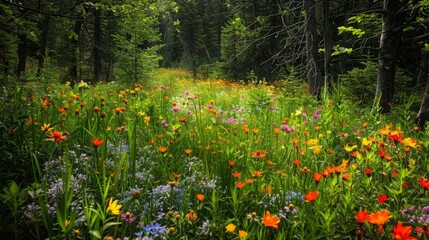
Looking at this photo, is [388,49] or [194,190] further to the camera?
[388,49]

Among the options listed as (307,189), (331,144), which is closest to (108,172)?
(307,189)

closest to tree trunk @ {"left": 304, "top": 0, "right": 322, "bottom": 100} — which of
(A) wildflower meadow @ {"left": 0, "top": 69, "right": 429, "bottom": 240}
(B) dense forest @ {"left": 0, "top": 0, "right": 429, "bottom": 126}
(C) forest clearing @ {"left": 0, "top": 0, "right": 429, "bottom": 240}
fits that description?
(B) dense forest @ {"left": 0, "top": 0, "right": 429, "bottom": 126}

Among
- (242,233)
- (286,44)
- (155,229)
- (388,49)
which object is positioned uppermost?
(286,44)

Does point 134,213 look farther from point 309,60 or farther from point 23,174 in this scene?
point 309,60

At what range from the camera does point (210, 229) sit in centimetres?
142

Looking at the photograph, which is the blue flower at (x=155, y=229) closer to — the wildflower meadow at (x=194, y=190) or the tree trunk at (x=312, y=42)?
the wildflower meadow at (x=194, y=190)

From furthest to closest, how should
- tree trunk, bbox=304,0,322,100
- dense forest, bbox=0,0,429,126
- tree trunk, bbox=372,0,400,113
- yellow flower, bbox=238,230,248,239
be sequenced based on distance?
tree trunk, bbox=304,0,322,100 < tree trunk, bbox=372,0,400,113 < dense forest, bbox=0,0,429,126 < yellow flower, bbox=238,230,248,239

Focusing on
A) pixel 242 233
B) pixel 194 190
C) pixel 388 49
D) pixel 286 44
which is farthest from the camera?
pixel 286 44

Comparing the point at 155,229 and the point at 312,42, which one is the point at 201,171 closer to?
the point at 155,229

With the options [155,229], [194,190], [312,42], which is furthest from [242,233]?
[312,42]

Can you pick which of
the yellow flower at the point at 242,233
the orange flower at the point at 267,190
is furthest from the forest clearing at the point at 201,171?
the yellow flower at the point at 242,233

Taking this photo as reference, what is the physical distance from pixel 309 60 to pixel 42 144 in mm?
6767

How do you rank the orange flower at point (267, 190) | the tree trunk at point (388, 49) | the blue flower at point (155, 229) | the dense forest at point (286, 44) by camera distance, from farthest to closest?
the tree trunk at point (388, 49) < the dense forest at point (286, 44) < the orange flower at point (267, 190) < the blue flower at point (155, 229)

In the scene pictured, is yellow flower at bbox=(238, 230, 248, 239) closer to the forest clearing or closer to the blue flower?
the forest clearing
